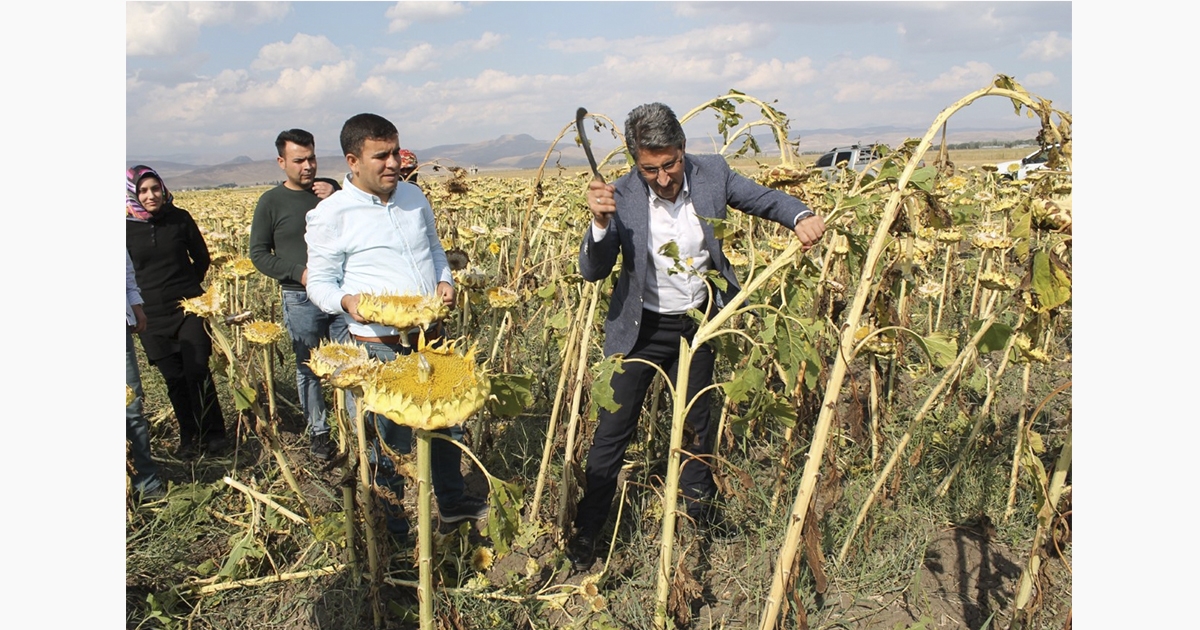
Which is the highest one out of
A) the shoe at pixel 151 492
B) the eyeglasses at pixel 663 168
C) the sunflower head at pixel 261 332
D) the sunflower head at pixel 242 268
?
the eyeglasses at pixel 663 168

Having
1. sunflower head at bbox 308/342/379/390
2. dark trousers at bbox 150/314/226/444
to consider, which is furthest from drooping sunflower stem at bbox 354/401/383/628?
dark trousers at bbox 150/314/226/444

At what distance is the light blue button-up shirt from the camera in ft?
8.44

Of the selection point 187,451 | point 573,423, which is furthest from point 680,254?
point 187,451

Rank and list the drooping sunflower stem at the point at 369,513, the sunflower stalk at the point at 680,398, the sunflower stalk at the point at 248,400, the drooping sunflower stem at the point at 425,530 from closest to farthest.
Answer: the drooping sunflower stem at the point at 425,530
the sunflower stalk at the point at 680,398
the drooping sunflower stem at the point at 369,513
the sunflower stalk at the point at 248,400

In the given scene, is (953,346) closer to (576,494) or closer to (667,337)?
(667,337)

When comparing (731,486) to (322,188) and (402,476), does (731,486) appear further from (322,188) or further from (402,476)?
(322,188)

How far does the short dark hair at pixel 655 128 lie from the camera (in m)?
2.29

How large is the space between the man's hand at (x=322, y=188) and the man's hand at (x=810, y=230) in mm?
2839

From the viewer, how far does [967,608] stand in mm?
2561

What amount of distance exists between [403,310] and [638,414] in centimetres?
108

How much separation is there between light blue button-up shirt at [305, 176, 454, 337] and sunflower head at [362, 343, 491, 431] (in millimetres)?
991

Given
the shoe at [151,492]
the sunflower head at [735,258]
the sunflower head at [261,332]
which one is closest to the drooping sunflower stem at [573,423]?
the sunflower head at [261,332]

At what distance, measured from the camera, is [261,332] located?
10.3 ft

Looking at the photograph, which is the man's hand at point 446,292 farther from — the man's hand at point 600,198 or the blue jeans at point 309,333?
the blue jeans at point 309,333
